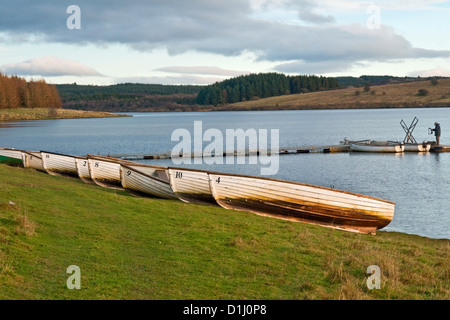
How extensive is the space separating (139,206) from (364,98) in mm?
185969

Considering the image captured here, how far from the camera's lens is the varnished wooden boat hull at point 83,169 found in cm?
2714

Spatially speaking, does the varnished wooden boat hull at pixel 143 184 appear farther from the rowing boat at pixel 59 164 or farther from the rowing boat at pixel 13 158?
the rowing boat at pixel 13 158

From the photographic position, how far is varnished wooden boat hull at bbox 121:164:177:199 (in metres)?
20.7

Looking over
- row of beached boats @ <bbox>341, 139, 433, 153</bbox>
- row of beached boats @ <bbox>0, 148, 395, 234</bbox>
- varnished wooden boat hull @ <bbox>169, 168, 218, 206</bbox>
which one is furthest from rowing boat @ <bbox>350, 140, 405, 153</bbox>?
varnished wooden boat hull @ <bbox>169, 168, 218, 206</bbox>

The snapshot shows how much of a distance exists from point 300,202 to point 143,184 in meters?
6.70

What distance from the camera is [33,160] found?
32.2 m

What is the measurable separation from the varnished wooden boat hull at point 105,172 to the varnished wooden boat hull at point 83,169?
62 centimetres

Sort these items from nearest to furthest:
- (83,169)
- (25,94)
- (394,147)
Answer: (83,169) → (394,147) → (25,94)

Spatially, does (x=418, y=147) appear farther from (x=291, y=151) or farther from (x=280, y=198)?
(x=280, y=198)

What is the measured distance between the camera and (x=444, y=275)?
1163cm

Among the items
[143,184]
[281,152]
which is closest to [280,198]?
[143,184]

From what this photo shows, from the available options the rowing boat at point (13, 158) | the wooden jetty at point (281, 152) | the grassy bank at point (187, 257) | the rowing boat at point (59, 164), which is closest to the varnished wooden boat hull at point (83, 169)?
the rowing boat at point (59, 164)

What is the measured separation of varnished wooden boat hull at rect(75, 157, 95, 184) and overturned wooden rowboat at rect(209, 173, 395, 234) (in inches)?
405
